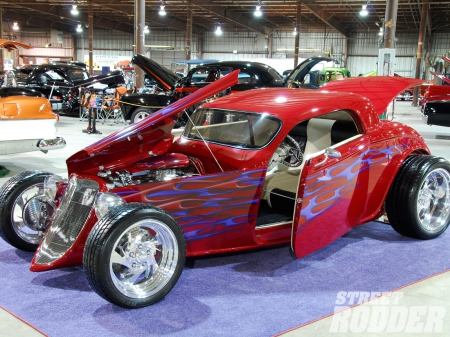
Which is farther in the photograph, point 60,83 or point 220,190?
point 60,83

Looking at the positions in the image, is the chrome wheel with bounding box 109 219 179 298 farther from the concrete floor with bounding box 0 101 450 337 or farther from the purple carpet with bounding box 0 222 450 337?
the concrete floor with bounding box 0 101 450 337

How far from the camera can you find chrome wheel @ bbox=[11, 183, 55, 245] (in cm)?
384

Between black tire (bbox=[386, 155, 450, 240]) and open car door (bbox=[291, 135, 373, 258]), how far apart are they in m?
0.43

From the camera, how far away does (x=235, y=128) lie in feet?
13.1

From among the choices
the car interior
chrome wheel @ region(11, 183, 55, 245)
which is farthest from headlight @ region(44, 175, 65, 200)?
the car interior

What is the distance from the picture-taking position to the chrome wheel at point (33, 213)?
3836 mm

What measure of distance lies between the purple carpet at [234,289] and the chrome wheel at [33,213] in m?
0.18

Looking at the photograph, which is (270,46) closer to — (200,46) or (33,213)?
(200,46)

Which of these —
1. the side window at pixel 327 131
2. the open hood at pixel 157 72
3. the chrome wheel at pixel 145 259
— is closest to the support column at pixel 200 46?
the open hood at pixel 157 72

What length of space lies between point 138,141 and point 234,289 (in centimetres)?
134

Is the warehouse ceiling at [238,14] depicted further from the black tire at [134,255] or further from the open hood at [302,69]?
the black tire at [134,255]

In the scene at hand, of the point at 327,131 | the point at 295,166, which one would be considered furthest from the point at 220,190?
the point at 327,131

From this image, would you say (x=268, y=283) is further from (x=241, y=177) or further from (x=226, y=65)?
(x=226, y=65)

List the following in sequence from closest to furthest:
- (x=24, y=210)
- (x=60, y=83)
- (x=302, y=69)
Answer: (x=24, y=210)
(x=302, y=69)
(x=60, y=83)
